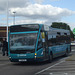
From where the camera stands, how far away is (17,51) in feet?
45.5

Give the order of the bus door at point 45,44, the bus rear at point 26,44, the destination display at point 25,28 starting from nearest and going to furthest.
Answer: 1. the bus rear at point 26,44
2. the destination display at point 25,28
3. the bus door at point 45,44

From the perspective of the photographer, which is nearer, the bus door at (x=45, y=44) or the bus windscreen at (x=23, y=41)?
the bus windscreen at (x=23, y=41)

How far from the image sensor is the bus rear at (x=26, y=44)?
537 inches

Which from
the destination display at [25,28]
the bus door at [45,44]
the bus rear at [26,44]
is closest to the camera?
the bus rear at [26,44]

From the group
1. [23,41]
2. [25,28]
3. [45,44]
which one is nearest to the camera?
[23,41]

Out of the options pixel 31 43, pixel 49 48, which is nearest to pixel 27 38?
pixel 31 43

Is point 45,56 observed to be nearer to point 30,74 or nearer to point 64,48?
point 30,74

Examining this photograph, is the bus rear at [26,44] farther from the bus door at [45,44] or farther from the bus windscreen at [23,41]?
the bus door at [45,44]

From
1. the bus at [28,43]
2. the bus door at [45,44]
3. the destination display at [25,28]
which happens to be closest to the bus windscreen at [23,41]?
the bus at [28,43]

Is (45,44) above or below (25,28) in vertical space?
below

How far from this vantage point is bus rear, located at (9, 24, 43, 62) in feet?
44.8

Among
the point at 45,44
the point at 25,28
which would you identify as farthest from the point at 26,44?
the point at 45,44

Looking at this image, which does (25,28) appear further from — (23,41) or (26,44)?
(26,44)

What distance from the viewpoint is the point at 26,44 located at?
13742 mm
